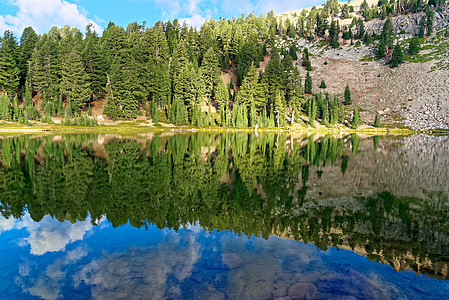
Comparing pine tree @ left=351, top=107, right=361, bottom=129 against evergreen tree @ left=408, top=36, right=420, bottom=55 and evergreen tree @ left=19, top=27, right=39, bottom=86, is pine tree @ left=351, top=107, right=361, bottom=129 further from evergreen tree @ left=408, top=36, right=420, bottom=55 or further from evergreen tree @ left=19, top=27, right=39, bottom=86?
evergreen tree @ left=19, top=27, right=39, bottom=86

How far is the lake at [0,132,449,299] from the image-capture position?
6.50 m

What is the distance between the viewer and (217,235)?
9.49 meters

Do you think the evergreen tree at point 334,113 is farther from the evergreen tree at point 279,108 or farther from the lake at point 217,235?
the lake at point 217,235

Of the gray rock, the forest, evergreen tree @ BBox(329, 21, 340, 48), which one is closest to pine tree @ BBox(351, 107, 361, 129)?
the forest

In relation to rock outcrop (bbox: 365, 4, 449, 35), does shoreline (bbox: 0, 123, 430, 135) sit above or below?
below

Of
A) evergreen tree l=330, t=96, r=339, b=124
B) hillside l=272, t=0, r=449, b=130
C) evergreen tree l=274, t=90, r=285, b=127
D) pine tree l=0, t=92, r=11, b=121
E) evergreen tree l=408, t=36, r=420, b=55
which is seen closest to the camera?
pine tree l=0, t=92, r=11, b=121

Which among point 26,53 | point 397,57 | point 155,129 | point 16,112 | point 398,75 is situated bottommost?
point 155,129

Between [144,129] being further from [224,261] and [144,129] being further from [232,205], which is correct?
[224,261]

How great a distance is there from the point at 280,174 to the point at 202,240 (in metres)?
11.6

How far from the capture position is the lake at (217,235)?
6.50m

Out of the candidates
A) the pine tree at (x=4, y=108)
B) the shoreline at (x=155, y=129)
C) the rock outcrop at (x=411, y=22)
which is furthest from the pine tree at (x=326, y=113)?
the rock outcrop at (x=411, y=22)

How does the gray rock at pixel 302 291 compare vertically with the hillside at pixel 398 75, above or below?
below

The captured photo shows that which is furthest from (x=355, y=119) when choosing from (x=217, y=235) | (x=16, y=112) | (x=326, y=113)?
(x=16, y=112)

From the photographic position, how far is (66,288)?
626 cm
